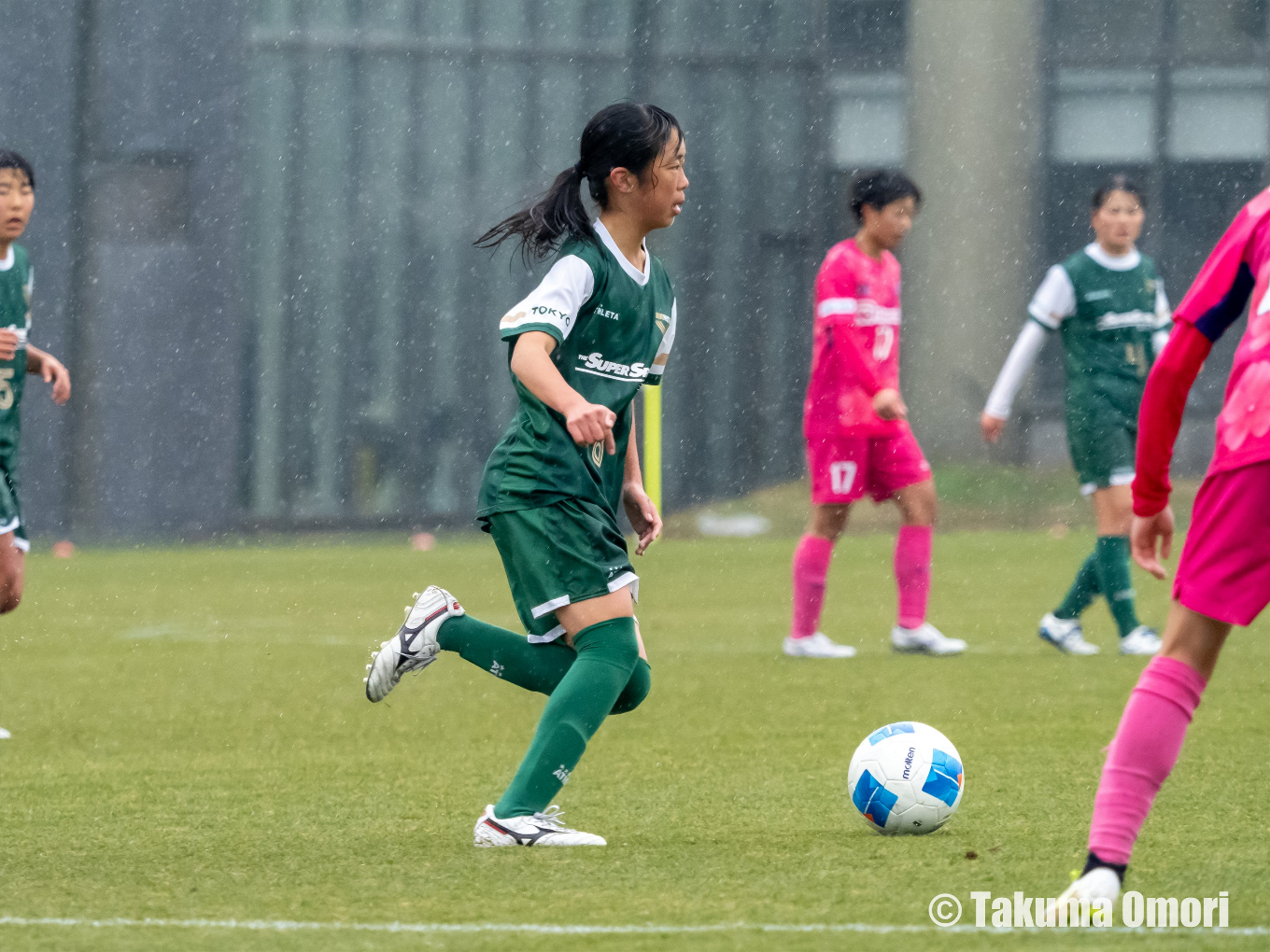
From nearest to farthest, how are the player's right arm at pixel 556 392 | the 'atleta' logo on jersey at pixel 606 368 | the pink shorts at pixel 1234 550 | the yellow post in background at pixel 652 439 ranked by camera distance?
1. the pink shorts at pixel 1234 550
2. the player's right arm at pixel 556 392
3. the 'atleta' logo on jersey at pixel 606 368
4. the yellow post in background at pixel 652 439

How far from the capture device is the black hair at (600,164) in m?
4.24

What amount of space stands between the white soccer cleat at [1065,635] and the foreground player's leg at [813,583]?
808mm

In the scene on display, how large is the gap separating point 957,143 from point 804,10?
203 cm

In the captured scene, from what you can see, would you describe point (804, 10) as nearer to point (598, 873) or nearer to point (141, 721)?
point (141, 721)

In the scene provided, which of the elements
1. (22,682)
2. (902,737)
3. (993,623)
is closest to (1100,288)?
(993,623)

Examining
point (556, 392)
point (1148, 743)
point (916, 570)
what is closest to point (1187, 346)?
point (1148, 743)

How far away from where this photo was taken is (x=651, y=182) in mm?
4258

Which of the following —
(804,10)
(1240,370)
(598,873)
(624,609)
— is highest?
(804,10)

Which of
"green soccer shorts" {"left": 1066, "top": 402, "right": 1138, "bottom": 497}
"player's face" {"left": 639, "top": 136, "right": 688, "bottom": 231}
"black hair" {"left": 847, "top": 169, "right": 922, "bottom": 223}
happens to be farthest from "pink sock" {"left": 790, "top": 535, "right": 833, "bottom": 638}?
"player's face" {"left": 639, "top": 136, "right": 688, "bottom": 231}

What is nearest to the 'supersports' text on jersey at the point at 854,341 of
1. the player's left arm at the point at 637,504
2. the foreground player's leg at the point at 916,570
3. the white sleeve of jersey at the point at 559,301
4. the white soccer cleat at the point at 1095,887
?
the foreground player's leg at the point at 916,570

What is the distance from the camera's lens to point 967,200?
62.0 feet

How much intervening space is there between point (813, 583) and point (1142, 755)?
483cm

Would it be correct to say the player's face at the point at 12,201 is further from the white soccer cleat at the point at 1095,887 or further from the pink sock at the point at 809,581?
the white soccer cleat at the point at 1095,887

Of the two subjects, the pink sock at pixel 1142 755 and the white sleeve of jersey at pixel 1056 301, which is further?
the white sleeve of jersey at pixel 1056 301
